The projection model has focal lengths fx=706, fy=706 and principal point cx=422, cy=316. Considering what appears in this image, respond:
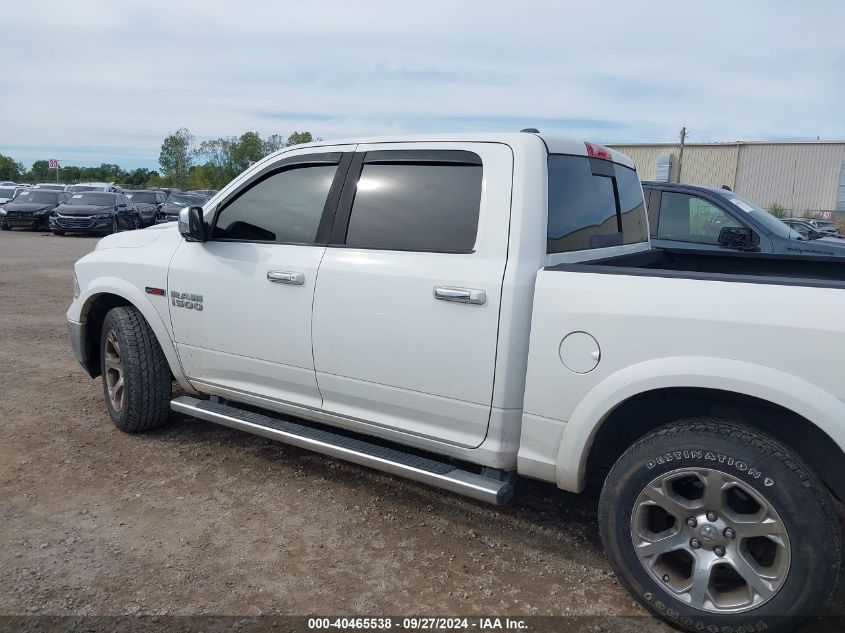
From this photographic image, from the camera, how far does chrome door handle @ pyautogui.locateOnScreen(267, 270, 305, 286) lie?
3.74 metres

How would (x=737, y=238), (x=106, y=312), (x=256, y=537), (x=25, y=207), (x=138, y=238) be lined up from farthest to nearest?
(x=25, y=207)
(x=737, y=238)
(x=106, y=312)
(x=138, y=238)
(x=256, y=537)

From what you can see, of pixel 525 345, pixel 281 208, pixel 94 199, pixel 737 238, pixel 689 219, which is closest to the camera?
pixel 525 345

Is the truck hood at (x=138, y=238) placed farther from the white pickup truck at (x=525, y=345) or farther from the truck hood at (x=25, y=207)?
the truck hood at (x=25, y=207)

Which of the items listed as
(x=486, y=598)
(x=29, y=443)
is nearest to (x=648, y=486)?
(x=486, y=598)

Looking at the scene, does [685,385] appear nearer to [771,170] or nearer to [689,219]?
[689,219]

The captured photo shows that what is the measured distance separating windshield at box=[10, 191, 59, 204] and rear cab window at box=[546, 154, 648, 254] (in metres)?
26.3

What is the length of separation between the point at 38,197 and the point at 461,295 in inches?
1067

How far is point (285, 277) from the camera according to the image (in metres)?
3.78

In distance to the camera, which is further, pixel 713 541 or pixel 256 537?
pixel 256 537

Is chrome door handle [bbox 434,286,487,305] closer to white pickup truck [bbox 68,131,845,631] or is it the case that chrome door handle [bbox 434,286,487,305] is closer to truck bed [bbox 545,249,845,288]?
white pickup truck [bbox 68,131,845,631]

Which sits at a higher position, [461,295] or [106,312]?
[461,295]

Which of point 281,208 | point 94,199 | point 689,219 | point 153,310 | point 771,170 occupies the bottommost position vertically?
point 153,310

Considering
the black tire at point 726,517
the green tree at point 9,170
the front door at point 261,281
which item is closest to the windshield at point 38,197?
the front door at point 261,281

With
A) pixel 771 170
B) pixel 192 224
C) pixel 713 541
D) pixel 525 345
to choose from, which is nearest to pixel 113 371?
pixel 192 224
